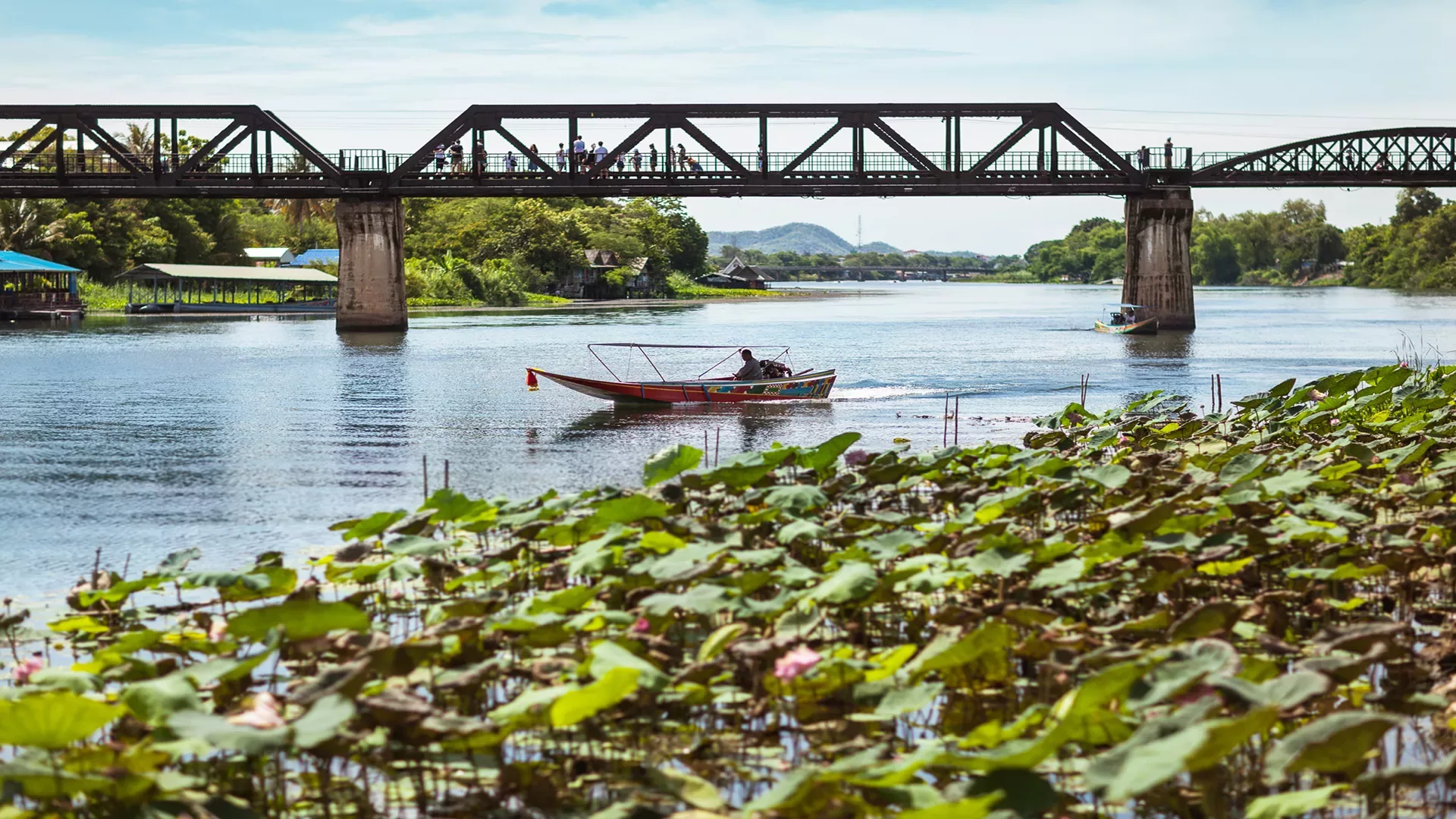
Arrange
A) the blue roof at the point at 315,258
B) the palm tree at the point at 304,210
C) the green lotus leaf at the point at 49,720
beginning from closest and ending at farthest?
the green lotus leaf at the point at 49,720 → the blue roof at the point at 315,258 → the palm tree at the point at 304,210

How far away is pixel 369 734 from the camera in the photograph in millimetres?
6742

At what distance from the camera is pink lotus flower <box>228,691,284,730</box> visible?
6191mm

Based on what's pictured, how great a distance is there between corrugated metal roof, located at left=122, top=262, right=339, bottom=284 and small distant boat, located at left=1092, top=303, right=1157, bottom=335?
52686 millimetres

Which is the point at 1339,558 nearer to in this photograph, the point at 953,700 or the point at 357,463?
the point at 953,700

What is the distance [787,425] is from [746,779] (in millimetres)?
24818

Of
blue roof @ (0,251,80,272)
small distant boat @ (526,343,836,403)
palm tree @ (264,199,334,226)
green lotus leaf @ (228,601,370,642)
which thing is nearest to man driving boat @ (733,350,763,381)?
small distant boat @ (526,343,836,403)

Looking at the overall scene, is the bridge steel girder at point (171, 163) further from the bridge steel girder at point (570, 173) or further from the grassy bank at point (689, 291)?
the grassy bank at point (689, 291)

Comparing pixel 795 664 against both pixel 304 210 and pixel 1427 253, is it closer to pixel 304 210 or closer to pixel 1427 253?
pixel 304 210

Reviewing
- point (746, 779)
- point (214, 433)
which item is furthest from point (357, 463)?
point (746, 779)

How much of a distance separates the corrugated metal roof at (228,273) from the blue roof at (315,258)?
78.1ft

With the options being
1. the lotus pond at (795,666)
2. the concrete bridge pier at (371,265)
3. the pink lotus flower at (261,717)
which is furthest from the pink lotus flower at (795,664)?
the concrete bridge pier at (371,265)

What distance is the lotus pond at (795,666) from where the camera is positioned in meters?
5.70

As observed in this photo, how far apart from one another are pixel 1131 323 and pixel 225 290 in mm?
66887

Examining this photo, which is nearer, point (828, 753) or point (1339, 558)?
point (828, 753)
